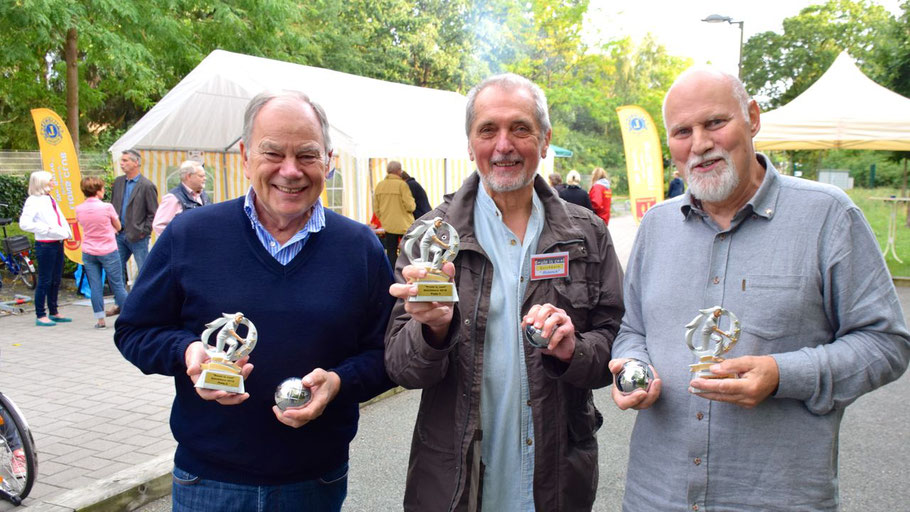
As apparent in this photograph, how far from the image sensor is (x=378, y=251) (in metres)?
2.31

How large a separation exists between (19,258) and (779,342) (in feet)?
40.2

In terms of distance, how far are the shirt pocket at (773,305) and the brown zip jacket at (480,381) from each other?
49cm

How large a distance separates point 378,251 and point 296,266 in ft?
1.01

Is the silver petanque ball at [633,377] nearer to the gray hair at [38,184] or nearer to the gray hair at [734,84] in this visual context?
the gray hair at [734,84]

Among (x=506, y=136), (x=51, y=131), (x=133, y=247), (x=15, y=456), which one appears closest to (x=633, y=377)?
(x=506, y=136)

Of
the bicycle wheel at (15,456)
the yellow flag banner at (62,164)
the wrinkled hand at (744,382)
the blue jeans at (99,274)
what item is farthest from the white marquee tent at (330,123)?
the wrinkled hand at (744,382)

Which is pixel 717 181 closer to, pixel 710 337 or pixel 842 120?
pixel 710 337

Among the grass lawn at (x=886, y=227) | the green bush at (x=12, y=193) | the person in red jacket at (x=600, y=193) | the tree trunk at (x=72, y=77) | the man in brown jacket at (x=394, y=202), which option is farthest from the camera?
the green bush at (x=12, y=193)

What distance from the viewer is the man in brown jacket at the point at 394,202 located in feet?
36.7

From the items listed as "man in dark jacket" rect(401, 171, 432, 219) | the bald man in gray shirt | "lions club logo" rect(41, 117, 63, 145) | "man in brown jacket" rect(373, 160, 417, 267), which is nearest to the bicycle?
"lions club logo" rect(41, 117, 63, 145)

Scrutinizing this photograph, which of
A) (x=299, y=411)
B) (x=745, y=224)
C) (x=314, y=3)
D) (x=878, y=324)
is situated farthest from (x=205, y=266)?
(x=314, y=3)

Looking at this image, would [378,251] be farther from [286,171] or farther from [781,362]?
[781,362]

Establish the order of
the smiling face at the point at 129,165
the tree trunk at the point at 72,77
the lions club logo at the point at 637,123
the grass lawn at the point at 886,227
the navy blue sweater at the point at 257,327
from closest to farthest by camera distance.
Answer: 1. the navy blue sweater at the point at 257,327
2. the smiling face at the point at 129,165
3. the tree trunk at the point at 72,77
4. the lions club logo at the point at 637,123
5. the grass lawn at the point at 886,227

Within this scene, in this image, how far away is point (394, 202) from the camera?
36.7 feet
